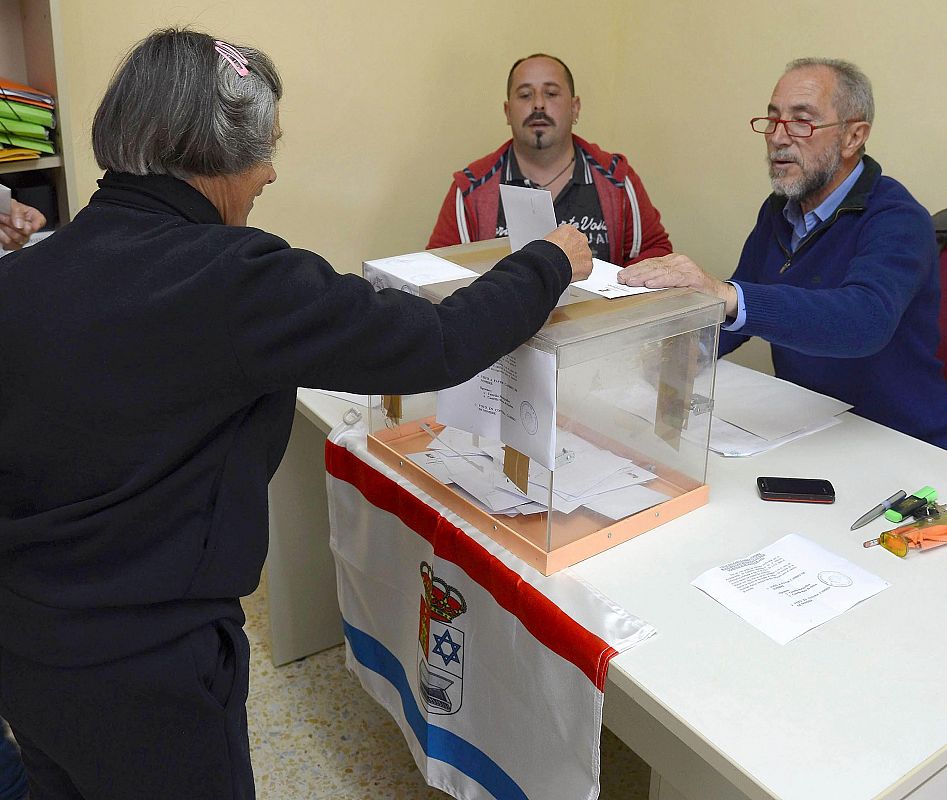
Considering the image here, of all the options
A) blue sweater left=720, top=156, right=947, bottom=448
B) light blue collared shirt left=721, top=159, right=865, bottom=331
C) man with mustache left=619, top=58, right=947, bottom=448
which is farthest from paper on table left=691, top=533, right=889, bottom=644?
light blue collared shirt left=721, top=159, right=865, bottom=331

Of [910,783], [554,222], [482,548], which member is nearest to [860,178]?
[554,222]

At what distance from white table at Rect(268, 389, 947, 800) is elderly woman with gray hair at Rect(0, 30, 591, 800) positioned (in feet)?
1.33

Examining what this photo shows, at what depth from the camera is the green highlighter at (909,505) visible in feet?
4.57

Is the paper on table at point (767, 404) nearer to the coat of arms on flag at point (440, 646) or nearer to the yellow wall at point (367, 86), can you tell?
the coat of arms on flag at point (440, 646)

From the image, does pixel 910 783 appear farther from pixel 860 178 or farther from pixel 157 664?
pixel 860 178

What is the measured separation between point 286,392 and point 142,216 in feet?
0.90

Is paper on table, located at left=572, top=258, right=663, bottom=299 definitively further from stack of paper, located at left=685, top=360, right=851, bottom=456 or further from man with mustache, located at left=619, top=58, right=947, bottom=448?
man with mustache, located at left=619, top=58, right=947, bottom=448

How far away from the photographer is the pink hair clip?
1.04 metres

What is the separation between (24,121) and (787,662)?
200 cm

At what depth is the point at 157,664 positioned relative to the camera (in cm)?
109

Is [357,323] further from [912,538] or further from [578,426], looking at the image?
[912,538]

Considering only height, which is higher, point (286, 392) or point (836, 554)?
point (286, 392)

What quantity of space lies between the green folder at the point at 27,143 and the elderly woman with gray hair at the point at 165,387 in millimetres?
1251

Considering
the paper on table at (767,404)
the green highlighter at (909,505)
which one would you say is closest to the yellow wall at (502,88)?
the paper on table at (767,404)
